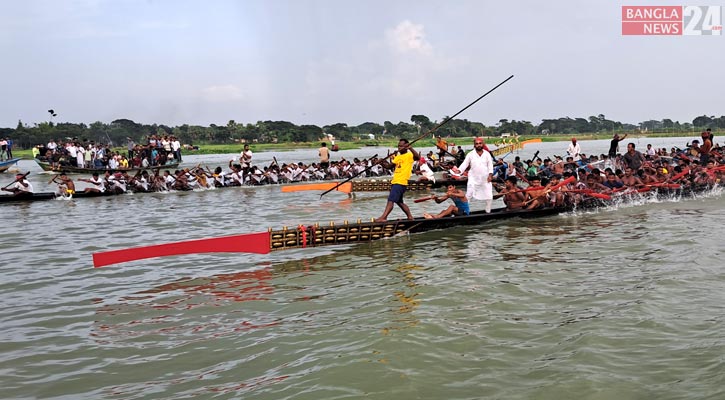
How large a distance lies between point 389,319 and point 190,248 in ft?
13.1

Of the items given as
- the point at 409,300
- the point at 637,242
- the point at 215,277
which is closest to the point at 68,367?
the point at 215,277

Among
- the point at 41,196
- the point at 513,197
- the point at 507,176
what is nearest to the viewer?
the point at 513,197

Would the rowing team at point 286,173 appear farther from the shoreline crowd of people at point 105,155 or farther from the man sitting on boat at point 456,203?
the man sitting on boat at point 456,203

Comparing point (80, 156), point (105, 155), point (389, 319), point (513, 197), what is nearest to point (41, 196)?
point (80, 156)

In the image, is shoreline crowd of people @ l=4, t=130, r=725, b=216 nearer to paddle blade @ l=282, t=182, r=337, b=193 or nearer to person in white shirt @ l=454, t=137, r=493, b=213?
person in white shirt @ l=454, t=137, r=493, b=213

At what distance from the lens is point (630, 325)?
668cm

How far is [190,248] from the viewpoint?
9492 mm

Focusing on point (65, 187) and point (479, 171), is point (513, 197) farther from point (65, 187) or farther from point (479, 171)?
point (65, 187)

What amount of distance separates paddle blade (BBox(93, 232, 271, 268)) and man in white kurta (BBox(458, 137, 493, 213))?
4879 mm

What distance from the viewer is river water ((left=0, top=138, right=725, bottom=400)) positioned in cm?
550

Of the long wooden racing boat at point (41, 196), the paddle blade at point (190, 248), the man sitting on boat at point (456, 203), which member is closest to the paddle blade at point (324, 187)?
the long wooden racing boat at point (41, 196)

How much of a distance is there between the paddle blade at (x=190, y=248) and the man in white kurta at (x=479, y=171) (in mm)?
4879

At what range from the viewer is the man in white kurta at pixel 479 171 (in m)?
12.3

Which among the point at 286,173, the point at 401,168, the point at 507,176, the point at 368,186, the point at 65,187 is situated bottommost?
the point at 368,186
